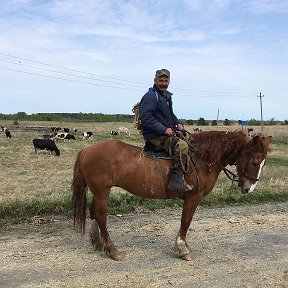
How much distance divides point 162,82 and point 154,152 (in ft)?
4.02

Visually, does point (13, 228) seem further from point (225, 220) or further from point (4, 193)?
point (225, 220)

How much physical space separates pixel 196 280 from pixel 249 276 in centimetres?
84

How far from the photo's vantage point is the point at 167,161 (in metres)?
6.68

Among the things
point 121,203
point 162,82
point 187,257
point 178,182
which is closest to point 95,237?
point 187,257

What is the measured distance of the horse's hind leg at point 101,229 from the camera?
648 cm

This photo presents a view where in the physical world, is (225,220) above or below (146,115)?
below

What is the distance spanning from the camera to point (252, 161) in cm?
651

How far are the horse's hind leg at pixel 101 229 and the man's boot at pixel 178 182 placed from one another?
116 centimetres

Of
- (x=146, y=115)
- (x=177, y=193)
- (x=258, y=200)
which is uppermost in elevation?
(x=146, y=115)

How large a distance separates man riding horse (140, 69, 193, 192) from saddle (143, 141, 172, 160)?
3.5 inches

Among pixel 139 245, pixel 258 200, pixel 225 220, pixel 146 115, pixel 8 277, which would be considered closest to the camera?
pixel 8 277

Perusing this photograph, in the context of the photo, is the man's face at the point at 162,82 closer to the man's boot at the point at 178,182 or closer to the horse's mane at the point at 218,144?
the horse's mane at the point at 218,144

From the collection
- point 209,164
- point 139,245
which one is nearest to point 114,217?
point 139,245

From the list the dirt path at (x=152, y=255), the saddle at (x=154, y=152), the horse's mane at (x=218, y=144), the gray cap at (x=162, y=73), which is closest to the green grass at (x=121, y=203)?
the dirt path at (x=152, y=255)
